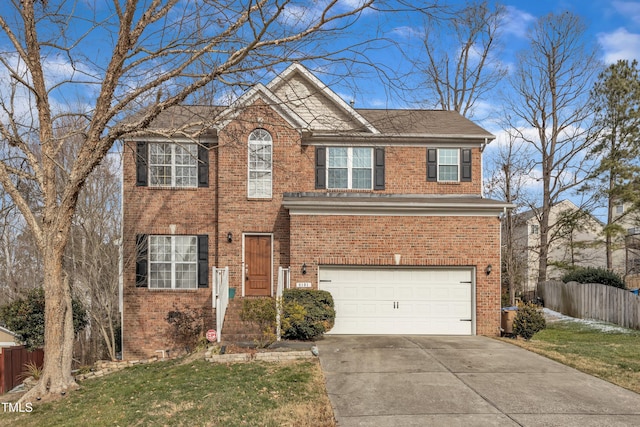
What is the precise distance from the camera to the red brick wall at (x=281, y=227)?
14602mm

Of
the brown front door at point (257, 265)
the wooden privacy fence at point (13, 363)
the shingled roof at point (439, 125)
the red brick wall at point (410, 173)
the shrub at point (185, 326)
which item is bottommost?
the wooden privacy fence at point (13, 363)

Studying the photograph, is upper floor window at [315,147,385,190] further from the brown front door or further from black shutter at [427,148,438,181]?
the brown front door

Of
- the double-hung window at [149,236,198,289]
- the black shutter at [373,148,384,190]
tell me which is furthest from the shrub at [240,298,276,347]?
the black shutter at [373,148,384,190]

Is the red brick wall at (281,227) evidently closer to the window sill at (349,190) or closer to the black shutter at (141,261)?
the black shutter at (141,261)

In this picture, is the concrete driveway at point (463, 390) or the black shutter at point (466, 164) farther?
the black shutter at point (466, 164)

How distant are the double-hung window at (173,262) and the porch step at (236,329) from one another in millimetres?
2062

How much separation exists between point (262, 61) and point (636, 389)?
27.5ft

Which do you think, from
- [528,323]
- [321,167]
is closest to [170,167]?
[321,167]

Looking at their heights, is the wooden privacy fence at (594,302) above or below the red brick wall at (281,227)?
below

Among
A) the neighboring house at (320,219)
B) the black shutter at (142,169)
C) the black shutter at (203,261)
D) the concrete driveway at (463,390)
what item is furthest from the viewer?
the black shutter at (142,169)

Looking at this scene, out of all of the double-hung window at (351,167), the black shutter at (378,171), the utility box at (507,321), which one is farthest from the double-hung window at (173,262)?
the utility box at (507,321)

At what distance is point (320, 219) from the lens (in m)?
14.6

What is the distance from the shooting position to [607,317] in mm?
19469

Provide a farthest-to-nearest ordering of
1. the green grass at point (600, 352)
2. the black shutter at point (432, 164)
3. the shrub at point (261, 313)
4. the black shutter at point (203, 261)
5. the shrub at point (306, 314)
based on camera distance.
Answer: the black shutter at point (432, 164) → the black shutter at point (203, 261) → the shrub at point (306, 314) → the shrub at point (261, 313) → the green grass at point (600, 352)
